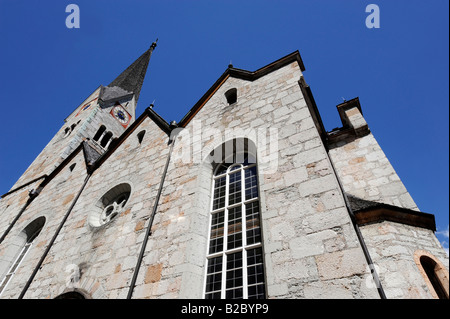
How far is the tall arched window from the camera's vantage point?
15.4 ft

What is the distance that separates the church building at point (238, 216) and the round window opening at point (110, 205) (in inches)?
1.8

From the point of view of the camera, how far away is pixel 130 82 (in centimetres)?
3231

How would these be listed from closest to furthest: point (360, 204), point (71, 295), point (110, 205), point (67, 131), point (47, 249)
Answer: point (360, 204) < point (71, 295) < point (47, 249) < point (110, 205) < point (67, 131)

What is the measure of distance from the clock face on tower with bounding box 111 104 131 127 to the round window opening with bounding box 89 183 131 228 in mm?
16733

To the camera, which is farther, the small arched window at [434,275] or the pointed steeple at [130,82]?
the pointed steeple at [130,82]

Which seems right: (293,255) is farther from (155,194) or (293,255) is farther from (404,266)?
(155,194)

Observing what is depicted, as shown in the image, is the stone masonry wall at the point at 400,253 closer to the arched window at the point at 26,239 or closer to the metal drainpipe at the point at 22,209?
the arched window at the point at 26,239

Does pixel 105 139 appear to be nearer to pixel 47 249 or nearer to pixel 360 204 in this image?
pixel 47 249

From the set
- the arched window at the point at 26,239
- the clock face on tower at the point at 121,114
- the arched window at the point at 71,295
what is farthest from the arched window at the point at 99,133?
the arched window at the point at 71,295

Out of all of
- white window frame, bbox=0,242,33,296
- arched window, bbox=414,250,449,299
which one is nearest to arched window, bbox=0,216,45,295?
white window frame, bbox=0,242,33,296

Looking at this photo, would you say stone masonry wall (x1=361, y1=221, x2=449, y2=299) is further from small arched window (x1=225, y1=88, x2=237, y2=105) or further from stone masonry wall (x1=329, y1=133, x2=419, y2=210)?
small arched window (x1=225, y1=88, x2=237, y2=105)

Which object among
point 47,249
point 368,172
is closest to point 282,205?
point 368,172

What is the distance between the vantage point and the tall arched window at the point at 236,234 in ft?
15.4

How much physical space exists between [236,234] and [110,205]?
4.90 metres
